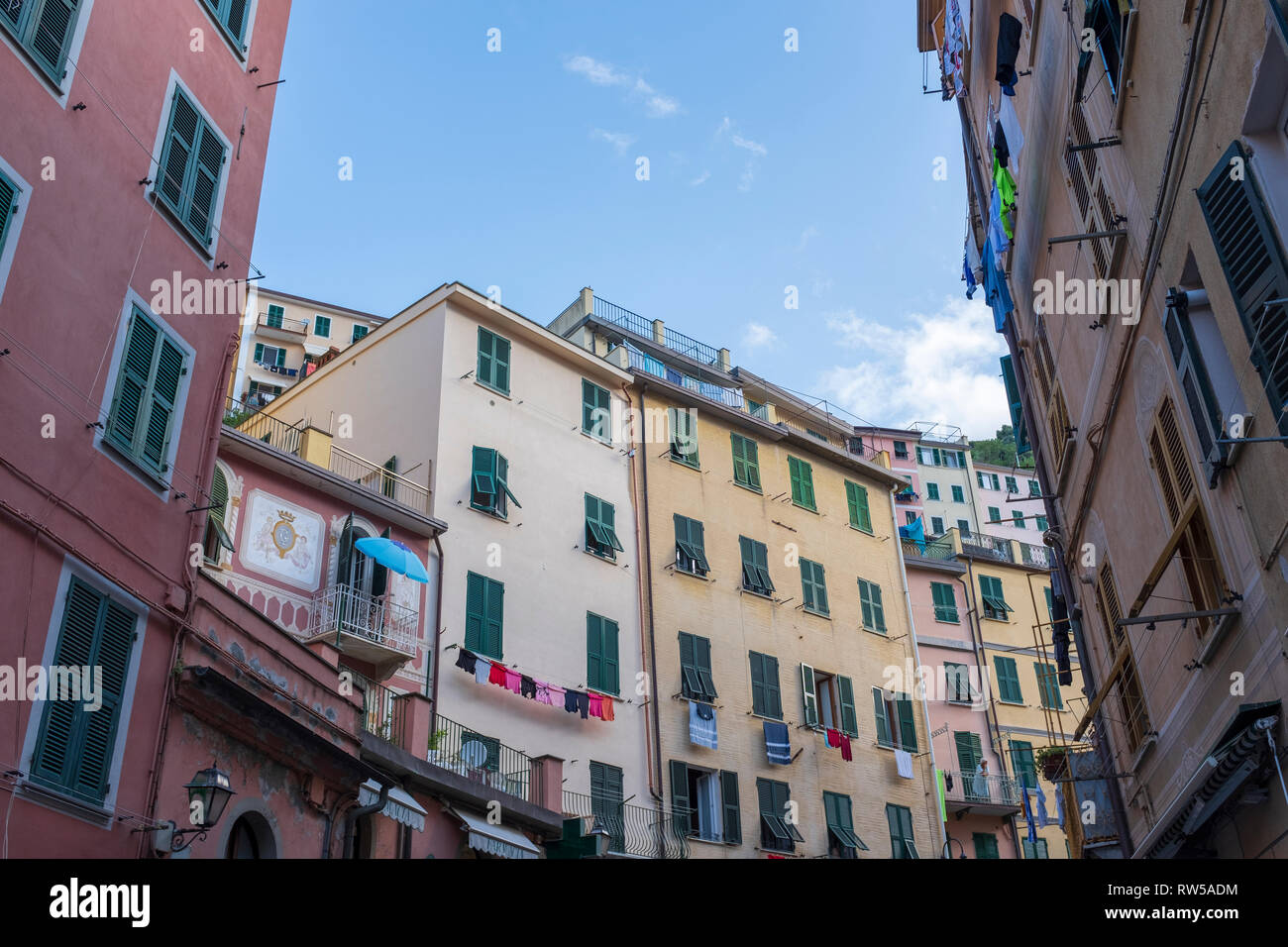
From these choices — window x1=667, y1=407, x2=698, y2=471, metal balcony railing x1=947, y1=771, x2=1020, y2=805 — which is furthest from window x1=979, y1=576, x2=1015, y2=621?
window x1=667, y1=407, x2=698, y2=471

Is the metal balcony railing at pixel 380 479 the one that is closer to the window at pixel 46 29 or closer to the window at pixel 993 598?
the window at pixel 46 29

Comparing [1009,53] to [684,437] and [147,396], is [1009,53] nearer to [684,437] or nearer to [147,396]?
[147,396]

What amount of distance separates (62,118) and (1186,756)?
1351 centimetres

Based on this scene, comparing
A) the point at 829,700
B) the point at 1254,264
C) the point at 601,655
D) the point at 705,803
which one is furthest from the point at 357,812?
the point at 829,700

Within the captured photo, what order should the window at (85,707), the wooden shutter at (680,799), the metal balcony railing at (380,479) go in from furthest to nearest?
1. the wooden shutter at (680,799)
2. the metal balcony railing at (380,479)
3. the window at (85,707)

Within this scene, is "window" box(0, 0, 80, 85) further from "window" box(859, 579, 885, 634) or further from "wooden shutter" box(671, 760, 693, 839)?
"window" box(859, 579, 885, 634)

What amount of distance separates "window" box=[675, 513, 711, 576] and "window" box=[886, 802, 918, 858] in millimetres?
7349

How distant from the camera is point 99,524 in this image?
1227 cm

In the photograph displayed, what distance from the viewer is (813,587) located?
106 ft

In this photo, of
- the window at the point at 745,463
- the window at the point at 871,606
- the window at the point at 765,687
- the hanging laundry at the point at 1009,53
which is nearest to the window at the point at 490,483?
the window at the point at 765,687

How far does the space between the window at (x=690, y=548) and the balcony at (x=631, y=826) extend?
6091mm

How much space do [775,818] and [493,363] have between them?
Answer: 11.7 meters

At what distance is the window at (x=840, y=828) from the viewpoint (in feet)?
93.6
